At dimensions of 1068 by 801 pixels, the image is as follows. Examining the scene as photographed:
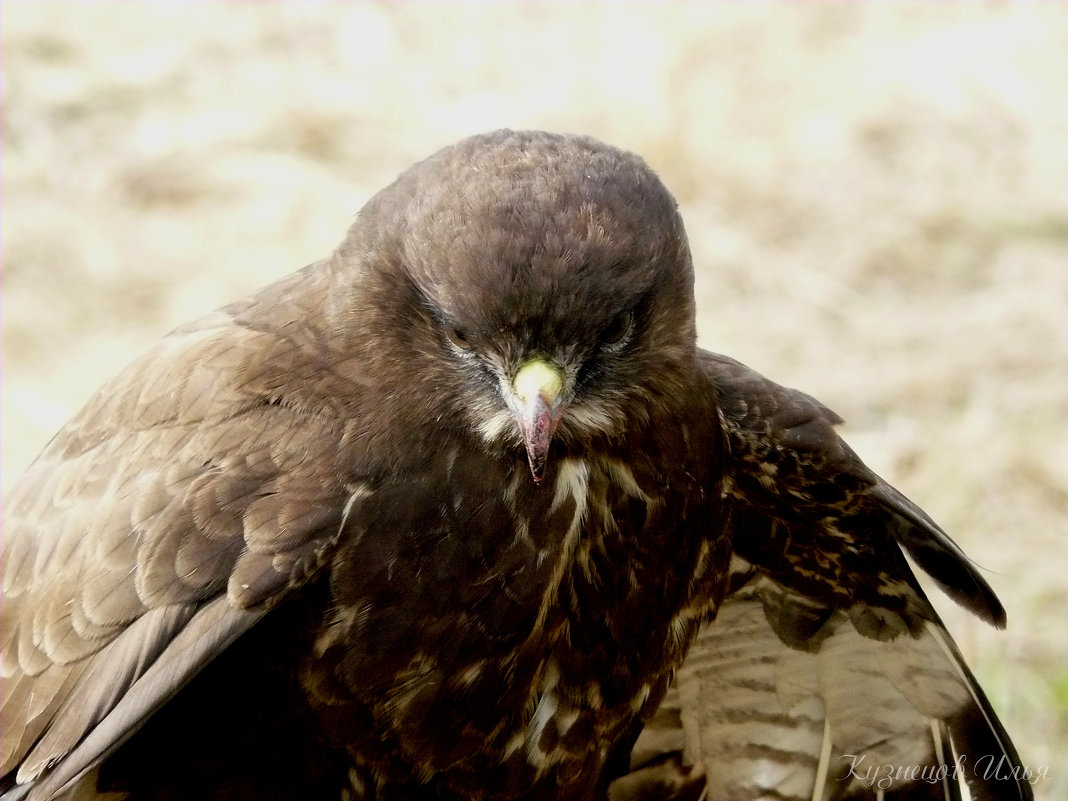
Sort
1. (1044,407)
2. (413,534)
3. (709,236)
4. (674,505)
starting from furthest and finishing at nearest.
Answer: (709,236), (1044,407), (674,505), (413,534)

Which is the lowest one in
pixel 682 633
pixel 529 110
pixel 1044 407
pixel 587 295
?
pixel 1044 407

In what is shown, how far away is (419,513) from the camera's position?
10.7ft

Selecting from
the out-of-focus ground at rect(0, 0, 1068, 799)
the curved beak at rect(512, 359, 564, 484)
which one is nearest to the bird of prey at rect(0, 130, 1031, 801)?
the curved beak at rect(512, 359, 564, 484)

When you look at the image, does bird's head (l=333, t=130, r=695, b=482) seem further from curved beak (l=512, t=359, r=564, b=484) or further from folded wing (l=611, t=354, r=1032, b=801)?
folded wing (l=611, t=354, r=1032, b=801)

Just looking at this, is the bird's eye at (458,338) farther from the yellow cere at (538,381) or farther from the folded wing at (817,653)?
the folded wing at (817,653)

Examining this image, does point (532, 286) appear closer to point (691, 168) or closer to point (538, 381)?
point (538, 381)

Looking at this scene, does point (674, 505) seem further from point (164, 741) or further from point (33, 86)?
point (33, 86)

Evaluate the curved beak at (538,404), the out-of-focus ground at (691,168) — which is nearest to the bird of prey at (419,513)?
the curved beak at (538,404)

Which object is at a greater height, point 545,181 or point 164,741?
point 545,181

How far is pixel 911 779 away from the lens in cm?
423

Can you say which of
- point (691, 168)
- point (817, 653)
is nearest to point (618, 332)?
point (817, 653)

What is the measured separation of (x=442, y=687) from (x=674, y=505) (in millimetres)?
632

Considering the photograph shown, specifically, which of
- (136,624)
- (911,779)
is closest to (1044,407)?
(911,779)

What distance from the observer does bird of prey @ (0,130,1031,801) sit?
3.11m
